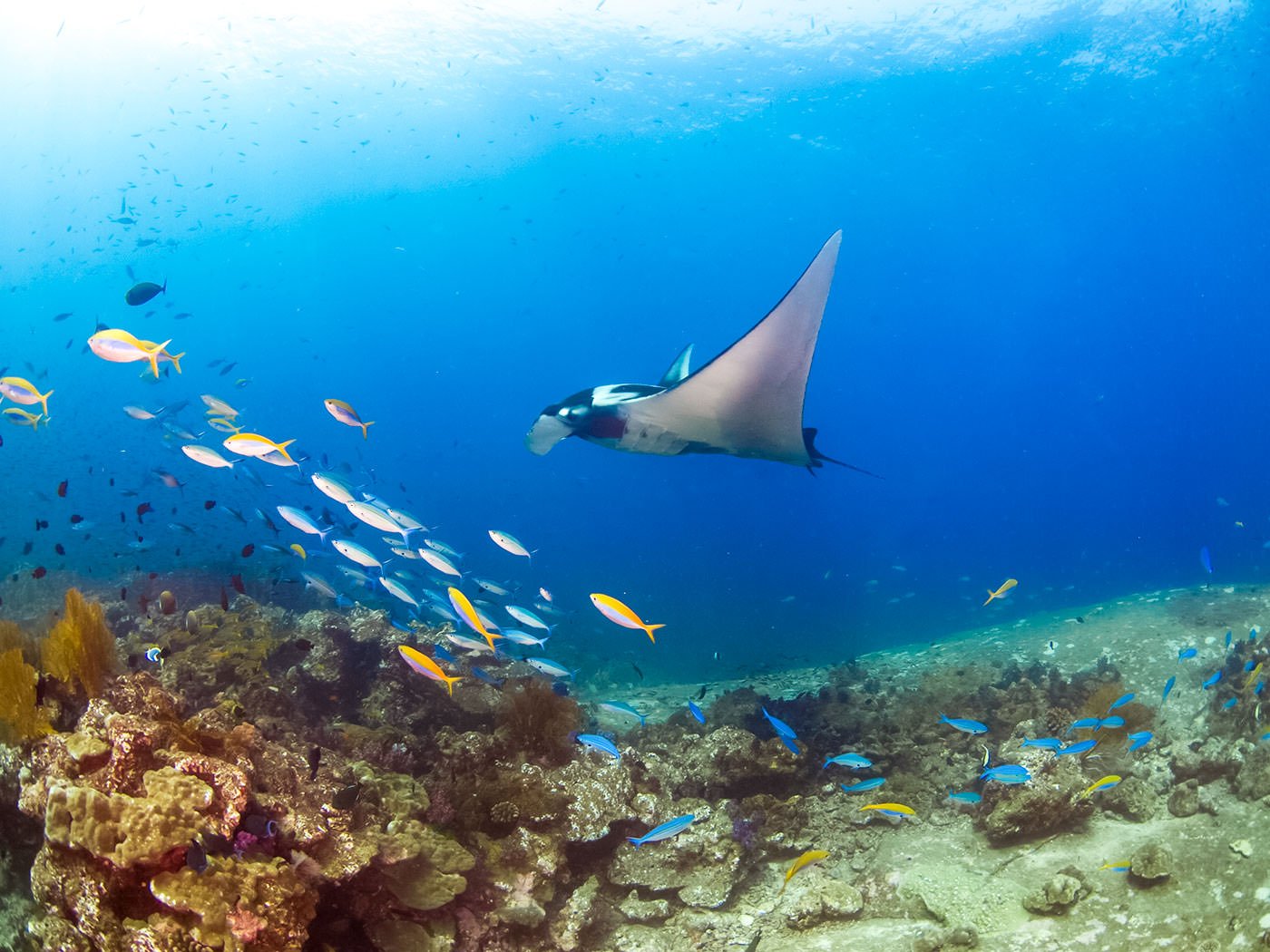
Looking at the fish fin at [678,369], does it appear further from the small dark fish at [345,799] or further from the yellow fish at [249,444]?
the yellow fish at [249,444]

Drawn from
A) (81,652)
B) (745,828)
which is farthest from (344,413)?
(745,828)

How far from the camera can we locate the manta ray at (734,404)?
14.1ft

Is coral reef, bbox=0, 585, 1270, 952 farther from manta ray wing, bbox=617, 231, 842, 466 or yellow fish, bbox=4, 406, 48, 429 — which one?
yellow fish, bbox=4, 406, 48, 429

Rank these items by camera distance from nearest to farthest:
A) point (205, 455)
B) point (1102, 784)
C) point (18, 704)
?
point (18, 704) < point (1102, 784) < point (205, 455)

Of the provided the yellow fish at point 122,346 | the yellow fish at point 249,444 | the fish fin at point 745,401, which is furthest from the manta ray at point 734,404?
the yellow fish at point 122,346

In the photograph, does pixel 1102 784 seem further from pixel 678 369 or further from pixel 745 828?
pixel 678 369

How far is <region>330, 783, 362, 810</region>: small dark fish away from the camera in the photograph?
11.8 ft

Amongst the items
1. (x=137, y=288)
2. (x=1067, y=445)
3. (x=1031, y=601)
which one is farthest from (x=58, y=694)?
(x=1067, y=445)

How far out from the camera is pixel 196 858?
2.57 metres

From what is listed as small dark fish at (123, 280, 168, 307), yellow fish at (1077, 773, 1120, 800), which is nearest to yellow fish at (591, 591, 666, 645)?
yellow fish at (1077, 773, 1120, 800)

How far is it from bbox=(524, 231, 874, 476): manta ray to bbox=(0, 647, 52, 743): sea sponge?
11.4ft

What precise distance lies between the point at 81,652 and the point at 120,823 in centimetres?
193

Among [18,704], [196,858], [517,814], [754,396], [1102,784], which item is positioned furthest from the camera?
[754,396]

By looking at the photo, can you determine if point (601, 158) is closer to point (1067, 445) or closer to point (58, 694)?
point (58, 694)
